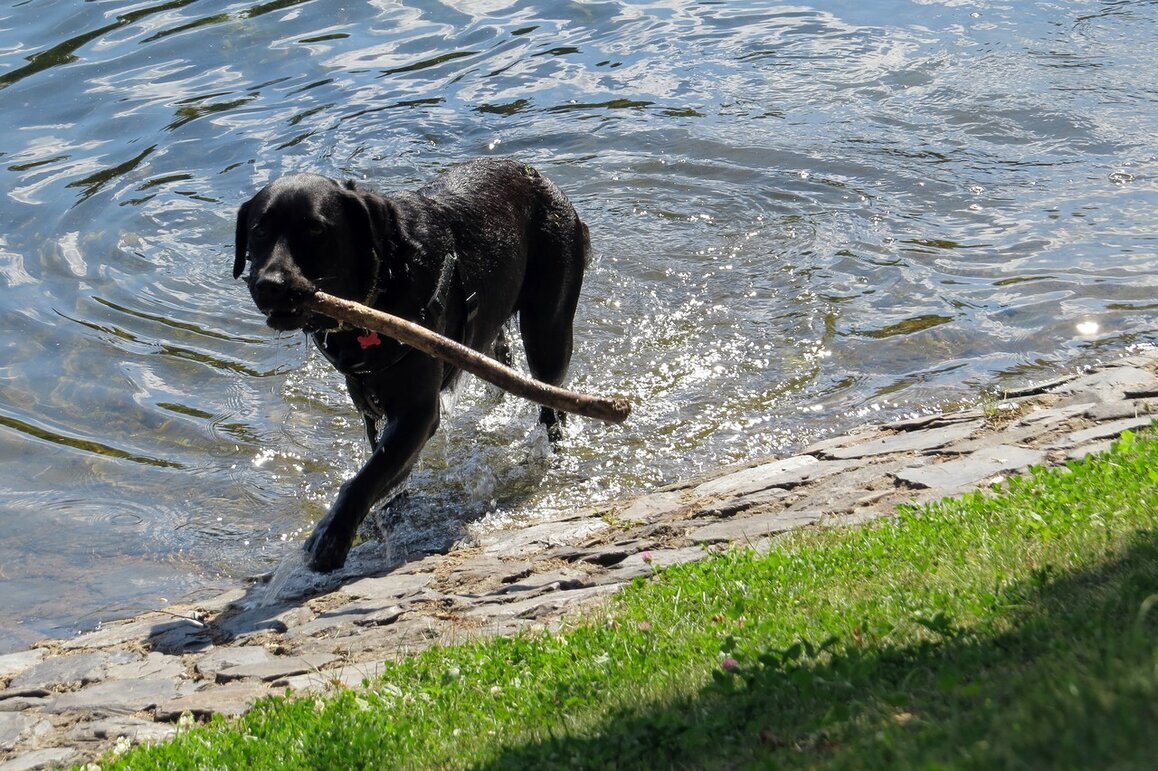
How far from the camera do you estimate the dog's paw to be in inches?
257

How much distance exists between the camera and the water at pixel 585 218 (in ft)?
27.1

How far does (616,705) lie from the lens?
156 inches

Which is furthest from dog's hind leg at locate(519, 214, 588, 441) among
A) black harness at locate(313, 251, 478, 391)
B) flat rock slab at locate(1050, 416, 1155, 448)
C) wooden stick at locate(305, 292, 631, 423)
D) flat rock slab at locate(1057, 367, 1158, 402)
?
flat rock slab at locate(1050, 416, 1155, 448)

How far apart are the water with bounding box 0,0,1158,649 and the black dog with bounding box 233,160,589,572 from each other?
71 centimetres

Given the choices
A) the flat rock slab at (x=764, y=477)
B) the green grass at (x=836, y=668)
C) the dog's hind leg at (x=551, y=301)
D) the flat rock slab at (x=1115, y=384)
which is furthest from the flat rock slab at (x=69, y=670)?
the flat rock slab at (x=1115, y=384)

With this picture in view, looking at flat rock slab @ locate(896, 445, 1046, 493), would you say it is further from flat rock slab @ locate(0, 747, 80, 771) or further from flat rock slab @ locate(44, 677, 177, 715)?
flat rock slab @ locate(0, 747, 80, 771)

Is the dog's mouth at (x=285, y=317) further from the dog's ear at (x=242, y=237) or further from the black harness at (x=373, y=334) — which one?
the dog's ear at (x=242, y=237)

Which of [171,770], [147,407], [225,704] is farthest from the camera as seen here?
[147,407]

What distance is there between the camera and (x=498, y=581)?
622 centimetres

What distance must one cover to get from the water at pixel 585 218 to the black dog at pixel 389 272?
71 cm

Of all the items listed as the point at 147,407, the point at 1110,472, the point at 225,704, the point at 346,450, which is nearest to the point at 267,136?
the point at 147,407

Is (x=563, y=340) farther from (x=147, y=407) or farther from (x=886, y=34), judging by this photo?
(x=886, y=34)

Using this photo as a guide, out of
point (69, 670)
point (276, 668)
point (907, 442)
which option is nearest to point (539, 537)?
point (276, 668)

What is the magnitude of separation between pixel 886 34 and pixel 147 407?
37.7 feet
